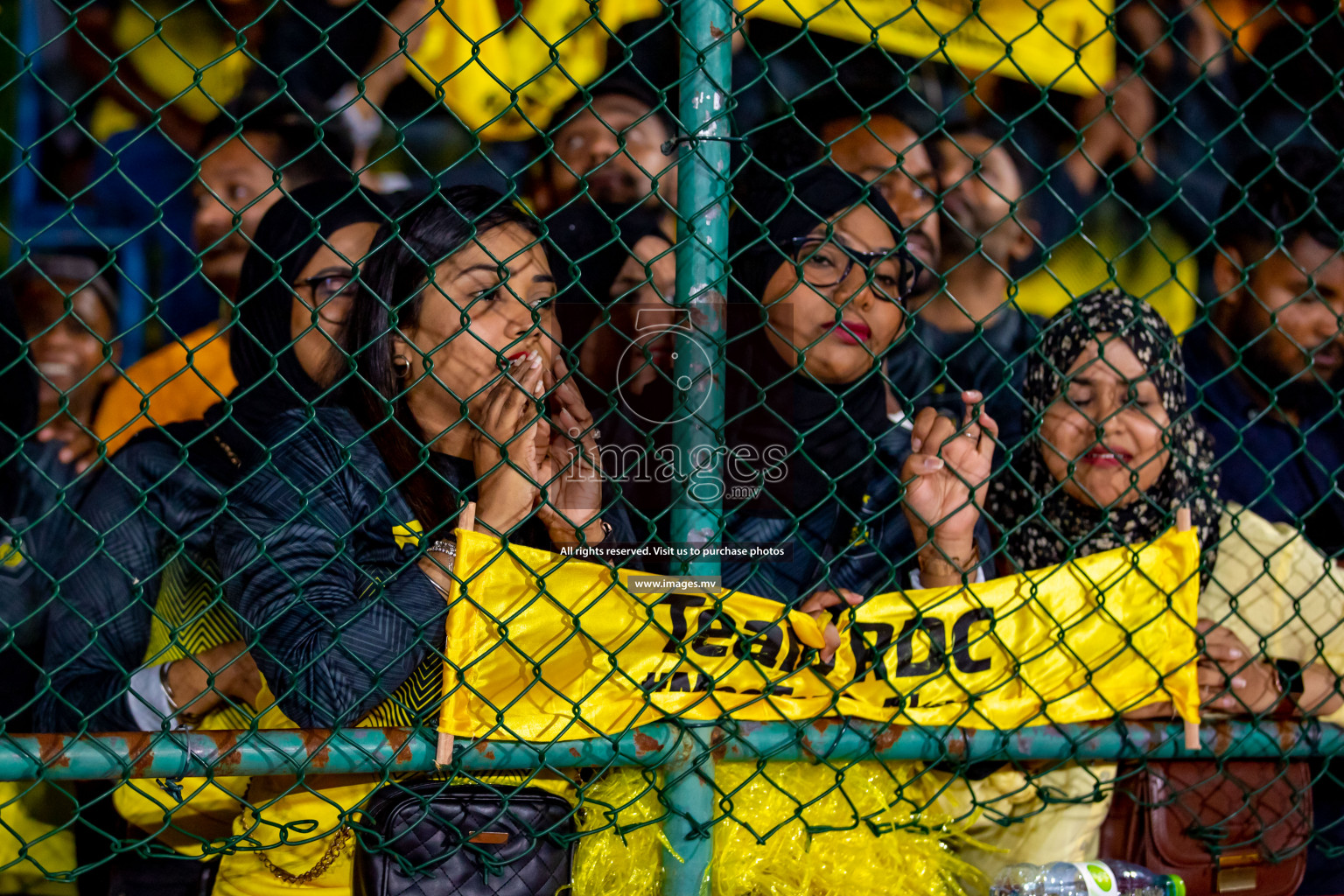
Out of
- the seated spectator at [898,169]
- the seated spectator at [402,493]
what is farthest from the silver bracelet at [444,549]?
the seated spectator at [898,169]

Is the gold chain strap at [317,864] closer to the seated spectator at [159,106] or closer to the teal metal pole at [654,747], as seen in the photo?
the teal metal pole at [654,747]

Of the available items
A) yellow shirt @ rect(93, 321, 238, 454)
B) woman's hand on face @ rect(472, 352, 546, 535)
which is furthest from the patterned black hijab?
yellow shirt @ rect(93, 321, 238, 454)

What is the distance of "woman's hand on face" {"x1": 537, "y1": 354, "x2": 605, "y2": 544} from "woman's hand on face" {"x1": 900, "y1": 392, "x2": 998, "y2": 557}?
2.18ft

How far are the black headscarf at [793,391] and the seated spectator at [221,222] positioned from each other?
1.17m

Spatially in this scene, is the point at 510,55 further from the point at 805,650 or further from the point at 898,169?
the point at 805,650

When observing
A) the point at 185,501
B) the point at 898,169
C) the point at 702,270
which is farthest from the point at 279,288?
the point at 898,169

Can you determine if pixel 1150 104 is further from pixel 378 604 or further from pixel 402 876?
pixel 402 876

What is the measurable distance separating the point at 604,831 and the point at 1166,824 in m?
1.25

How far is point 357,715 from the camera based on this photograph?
1879 mm

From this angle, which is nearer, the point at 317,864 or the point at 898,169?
the point at 317,864

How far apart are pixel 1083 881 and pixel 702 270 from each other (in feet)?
4.77

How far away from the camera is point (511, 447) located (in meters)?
1.89

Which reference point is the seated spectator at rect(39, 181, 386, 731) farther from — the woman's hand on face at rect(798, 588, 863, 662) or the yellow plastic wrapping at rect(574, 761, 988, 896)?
the woman's hand on face at rect(798, 588, 863, 662)

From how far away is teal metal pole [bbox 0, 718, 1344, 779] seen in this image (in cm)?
169
